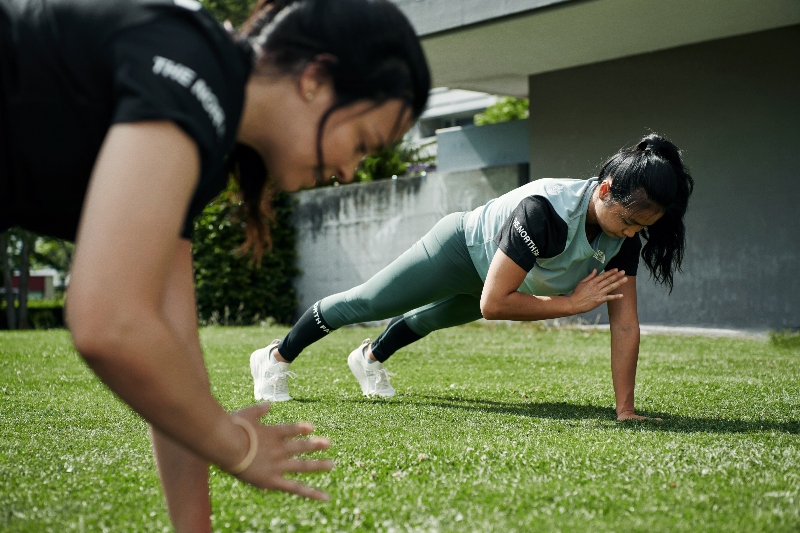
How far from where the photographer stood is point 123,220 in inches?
43.0

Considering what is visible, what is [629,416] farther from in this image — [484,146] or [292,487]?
[484,146]

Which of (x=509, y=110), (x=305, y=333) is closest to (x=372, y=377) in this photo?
(x=305, y=333)

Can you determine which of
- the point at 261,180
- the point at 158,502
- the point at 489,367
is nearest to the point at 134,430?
the point at 158,502

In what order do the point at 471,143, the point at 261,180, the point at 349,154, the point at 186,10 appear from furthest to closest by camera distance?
the point at 471,143 < the point at 261,180 < the point at 349,154 < the point at 186,10

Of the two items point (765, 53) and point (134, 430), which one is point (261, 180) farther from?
point (765, 53)

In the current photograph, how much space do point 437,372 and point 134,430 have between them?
2.96 meters

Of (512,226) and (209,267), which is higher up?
(512,226)

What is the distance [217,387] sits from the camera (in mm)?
5367

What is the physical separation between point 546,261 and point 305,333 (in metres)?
1.55

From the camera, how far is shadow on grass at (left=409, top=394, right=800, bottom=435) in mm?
3766

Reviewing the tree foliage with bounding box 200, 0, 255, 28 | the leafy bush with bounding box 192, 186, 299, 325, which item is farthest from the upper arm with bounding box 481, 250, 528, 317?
the tree foliage with bounding box 200, 0, 255, 28

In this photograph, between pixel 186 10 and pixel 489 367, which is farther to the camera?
pixel 489 367

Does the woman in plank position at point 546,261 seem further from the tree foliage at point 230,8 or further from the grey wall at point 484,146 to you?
the tree foliage at point 230,8

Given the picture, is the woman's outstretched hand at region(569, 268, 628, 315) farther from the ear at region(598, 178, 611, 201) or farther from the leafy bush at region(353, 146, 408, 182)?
the leafy bush at region(353, 146, 408, 182)
